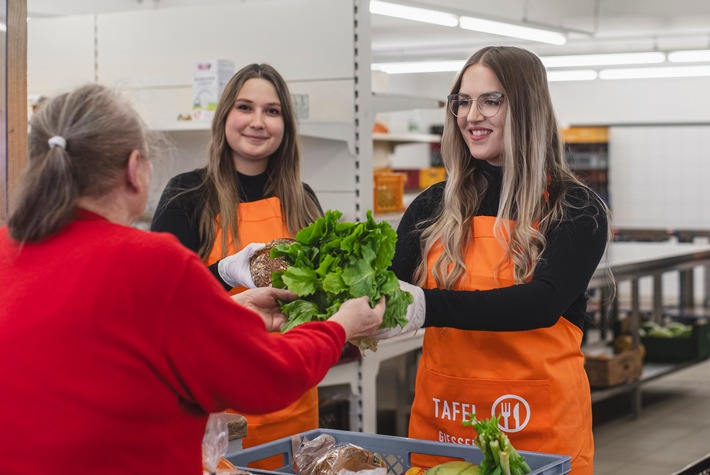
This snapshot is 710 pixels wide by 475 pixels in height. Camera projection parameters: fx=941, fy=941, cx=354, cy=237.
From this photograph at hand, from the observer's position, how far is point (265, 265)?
2.22 metres

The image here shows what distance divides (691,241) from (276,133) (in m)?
11.0

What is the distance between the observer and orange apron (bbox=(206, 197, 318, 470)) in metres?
2.71

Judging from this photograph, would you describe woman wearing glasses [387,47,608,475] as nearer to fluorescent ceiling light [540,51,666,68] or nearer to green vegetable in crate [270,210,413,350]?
green vegetable in crate [270,210,413,350]

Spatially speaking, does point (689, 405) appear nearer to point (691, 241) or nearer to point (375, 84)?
point (375, 84)

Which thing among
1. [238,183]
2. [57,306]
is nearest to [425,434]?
[238,183]

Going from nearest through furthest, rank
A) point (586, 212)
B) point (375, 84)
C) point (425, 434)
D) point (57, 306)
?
point (57, 306)
point (586, 212)
point (425, 434)
point (375, 84)

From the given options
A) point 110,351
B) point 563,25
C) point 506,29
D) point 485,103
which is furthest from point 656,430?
point 563,25

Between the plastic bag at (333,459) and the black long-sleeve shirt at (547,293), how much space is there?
341 millimetres

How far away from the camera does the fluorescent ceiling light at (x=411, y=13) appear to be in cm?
756

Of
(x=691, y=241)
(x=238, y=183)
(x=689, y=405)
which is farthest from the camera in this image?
(x=691, y=241)

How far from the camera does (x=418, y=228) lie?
2.42 meters

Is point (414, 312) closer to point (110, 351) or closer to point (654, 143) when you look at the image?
point (110, 351)

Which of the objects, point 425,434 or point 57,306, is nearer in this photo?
point 57,306

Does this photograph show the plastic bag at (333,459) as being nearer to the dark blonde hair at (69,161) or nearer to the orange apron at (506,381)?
the orange apron at (506,381)
